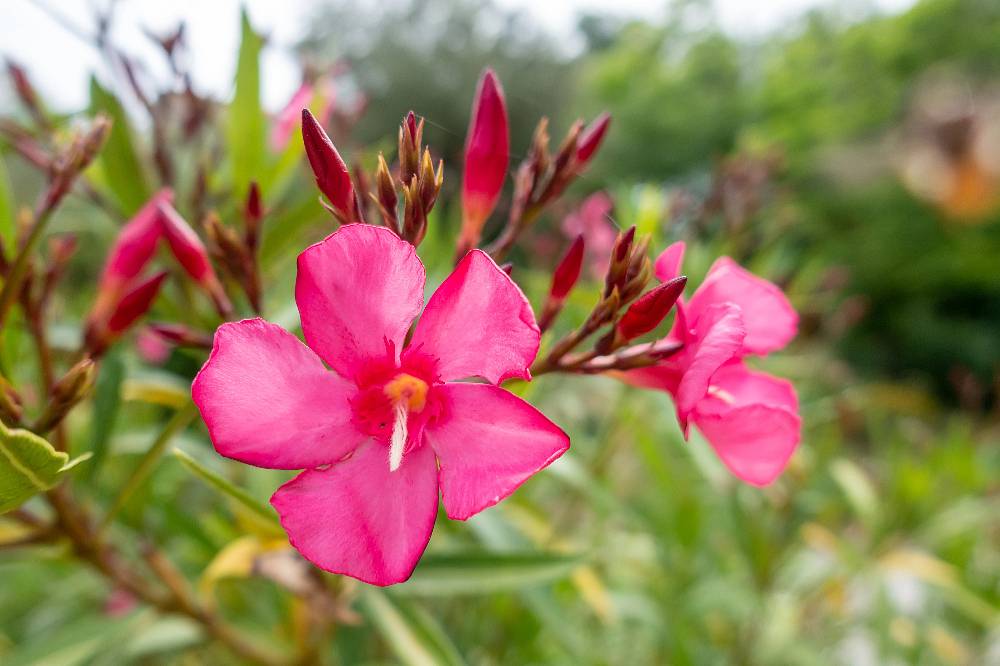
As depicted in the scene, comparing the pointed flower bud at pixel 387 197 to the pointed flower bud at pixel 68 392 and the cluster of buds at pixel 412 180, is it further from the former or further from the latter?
the pointed flower bud at pixel 68 392

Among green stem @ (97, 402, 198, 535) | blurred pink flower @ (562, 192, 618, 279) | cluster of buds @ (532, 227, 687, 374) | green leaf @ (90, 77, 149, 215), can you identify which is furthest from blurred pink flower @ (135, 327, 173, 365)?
cluster of buds @ (532, 227, 687, 374)

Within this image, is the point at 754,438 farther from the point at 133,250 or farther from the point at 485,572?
the point at 133,250

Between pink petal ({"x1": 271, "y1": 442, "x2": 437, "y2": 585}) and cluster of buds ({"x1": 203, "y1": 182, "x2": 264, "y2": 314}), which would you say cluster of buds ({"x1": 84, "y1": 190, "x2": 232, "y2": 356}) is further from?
pink petal ({"x1": 271, "y1": 442, "x2": 437, "y2": 585})

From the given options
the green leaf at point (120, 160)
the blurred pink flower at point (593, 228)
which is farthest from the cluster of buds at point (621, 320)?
the blurred pink flower at point (593, 228)

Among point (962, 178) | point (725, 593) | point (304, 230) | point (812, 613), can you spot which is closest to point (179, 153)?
point (304, 230)

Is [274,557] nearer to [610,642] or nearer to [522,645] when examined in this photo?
[522,645]

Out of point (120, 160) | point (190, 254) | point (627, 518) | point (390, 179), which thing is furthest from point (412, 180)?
point (627, 518)
